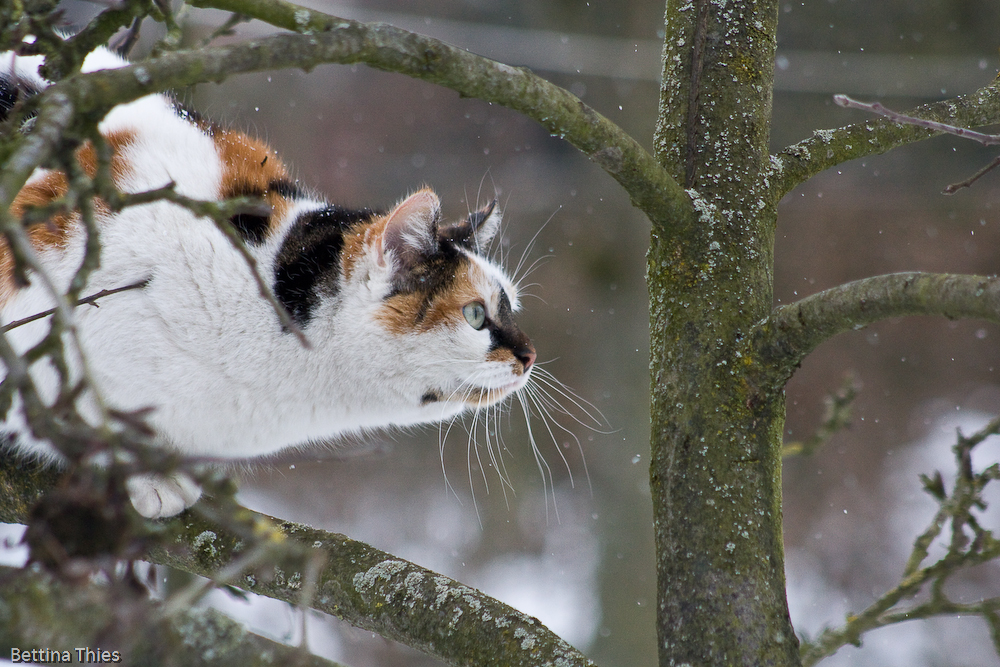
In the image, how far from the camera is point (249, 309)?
4.64 ft

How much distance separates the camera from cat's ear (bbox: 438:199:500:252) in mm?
1873

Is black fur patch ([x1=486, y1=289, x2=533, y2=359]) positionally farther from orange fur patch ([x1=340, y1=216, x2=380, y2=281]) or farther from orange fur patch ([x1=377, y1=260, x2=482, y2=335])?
orange fur patch ([x1=340, y1=216, x2=380, y2=281])

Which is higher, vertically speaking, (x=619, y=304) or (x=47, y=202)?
(x=619, y=304)

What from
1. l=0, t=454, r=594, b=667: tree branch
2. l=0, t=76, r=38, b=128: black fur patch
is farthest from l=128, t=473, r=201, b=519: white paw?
l=0, t=76, r=38, b=128: black fur patch

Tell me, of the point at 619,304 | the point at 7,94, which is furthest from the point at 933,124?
the point at 619,304

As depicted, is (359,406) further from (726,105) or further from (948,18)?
(948,18)

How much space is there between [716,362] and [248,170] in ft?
3.30

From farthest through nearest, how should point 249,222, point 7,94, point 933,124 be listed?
point 7,94 → point 249,222 → point 933,124

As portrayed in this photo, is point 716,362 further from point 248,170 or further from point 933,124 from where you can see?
point 248,170

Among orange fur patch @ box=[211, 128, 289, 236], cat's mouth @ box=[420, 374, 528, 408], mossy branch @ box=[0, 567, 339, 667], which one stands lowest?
mossy branch @ box=[0, 567, 339, 667]

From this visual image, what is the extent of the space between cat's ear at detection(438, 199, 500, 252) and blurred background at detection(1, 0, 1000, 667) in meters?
2.99

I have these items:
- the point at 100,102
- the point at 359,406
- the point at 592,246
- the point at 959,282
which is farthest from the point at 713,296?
the point at 592,246

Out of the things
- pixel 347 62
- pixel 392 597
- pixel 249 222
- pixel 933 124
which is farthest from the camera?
pixel 249 222

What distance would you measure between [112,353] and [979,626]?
18.2 feet
